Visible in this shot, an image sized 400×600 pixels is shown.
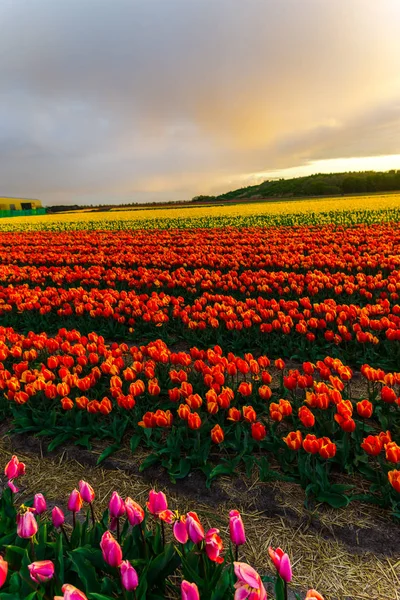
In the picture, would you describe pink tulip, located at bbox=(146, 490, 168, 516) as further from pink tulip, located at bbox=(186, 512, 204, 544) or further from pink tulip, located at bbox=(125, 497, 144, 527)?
pink tulip, located at bbox=(186, 512, 204, 544)

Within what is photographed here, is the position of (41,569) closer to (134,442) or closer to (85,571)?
(85,571)

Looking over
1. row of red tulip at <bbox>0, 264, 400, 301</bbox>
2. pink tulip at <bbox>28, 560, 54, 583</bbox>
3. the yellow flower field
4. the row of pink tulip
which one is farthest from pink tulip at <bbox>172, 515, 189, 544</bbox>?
the yellow flower field

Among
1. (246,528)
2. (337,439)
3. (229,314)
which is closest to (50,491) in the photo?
(246,528)

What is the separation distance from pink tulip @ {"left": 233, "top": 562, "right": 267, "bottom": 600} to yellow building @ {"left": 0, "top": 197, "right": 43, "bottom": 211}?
101 metres

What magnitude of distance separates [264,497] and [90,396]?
239cm

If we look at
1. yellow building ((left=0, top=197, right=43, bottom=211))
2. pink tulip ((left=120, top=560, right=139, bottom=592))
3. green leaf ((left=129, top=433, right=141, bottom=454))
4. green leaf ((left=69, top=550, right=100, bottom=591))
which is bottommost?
green leaf ((left=129, top=433, right=141, bottom=454))

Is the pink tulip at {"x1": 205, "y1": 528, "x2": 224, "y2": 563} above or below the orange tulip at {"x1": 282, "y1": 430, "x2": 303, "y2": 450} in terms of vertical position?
above

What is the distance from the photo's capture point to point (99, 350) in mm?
5188

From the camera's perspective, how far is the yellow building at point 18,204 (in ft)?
308

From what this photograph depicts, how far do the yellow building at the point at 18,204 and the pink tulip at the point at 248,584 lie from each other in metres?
101

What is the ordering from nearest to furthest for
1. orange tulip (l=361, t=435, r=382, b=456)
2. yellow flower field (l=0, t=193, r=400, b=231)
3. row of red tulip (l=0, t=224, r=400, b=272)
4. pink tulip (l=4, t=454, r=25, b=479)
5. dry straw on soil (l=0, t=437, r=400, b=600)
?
1. pink tulip (l=4, t=454, r=25, b=479)
2. dry straw on soil (l=0, t=437, r=400, b=600)
3. orange tulip (l=361, t=435, r=382, b=456)
4. row of red tulip (l=0, t=224, r=400, b=272)
5. yellow flower field (l=0, t=193, r=400, b=231)

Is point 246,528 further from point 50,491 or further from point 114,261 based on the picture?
point 114,261

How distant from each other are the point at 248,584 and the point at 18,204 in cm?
10893

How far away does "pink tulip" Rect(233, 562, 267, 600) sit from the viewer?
4.87 feet
